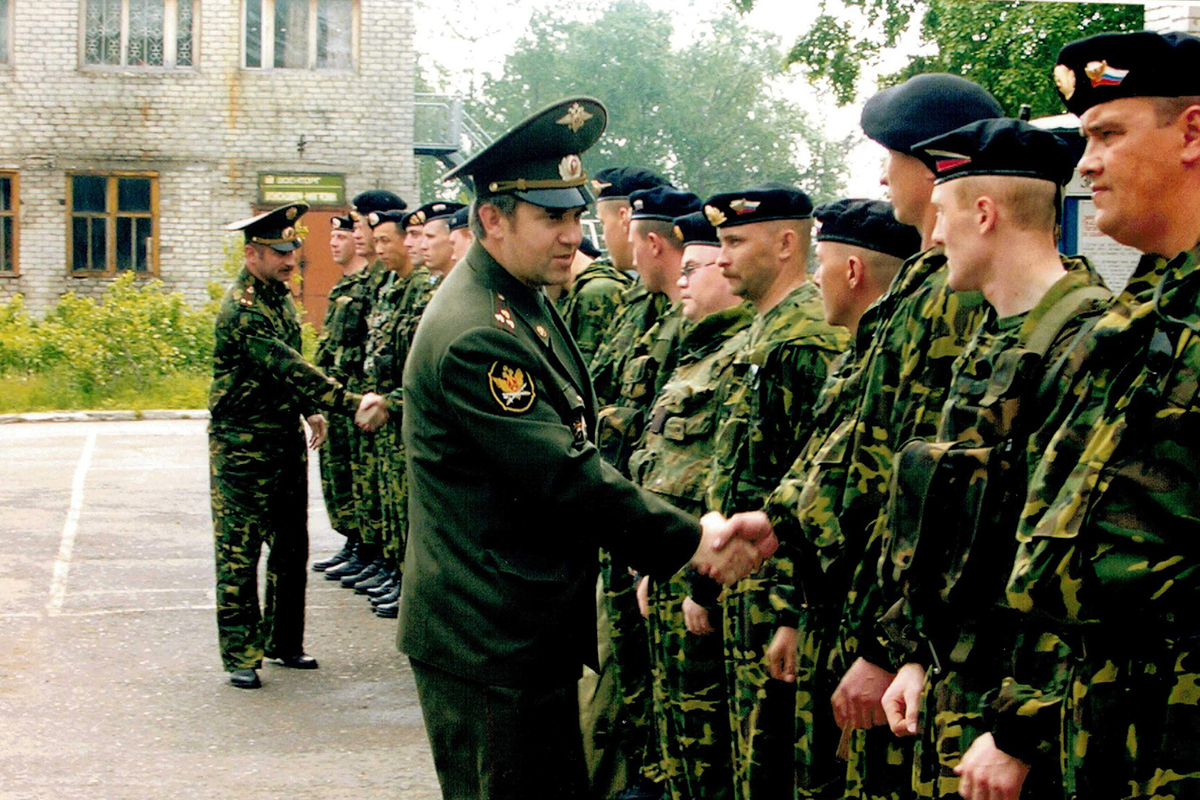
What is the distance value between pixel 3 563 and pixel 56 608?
5.09ft

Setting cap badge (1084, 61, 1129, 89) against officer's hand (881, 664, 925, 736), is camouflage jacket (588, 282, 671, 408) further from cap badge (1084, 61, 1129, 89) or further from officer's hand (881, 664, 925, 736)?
cap badge (1084, 61, 1129, 89)

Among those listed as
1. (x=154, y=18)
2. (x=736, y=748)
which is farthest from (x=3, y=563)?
(x=154, y=18)

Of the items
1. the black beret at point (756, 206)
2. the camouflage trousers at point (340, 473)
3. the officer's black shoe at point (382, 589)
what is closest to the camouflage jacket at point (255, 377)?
the officer's black shoe at point (382, 589)

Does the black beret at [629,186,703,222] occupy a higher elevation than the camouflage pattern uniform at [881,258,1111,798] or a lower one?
higher

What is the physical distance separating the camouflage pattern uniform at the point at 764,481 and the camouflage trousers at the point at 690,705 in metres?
0.32

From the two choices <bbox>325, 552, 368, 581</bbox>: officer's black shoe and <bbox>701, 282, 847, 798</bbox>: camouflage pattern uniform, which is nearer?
<bbox>701, 282, 847, 798</bbox>: camouflage pattern uniform

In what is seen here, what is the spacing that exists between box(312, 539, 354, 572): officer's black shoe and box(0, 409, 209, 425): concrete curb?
29.5 ft

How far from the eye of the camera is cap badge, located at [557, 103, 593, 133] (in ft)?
12.4

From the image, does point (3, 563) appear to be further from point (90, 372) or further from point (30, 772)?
point (90, 372)

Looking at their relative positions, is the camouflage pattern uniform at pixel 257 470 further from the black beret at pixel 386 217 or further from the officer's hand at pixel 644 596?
the officer's hand at pixel 644 596

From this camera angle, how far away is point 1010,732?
2.53 metres

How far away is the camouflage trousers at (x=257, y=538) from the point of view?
7.33 meters

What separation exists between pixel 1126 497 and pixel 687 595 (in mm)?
2678

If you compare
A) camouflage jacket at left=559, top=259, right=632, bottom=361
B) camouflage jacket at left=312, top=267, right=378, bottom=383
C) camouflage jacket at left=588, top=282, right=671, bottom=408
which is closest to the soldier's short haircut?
camouflage jacket at left=588, top=282, right=671, bottom=408
